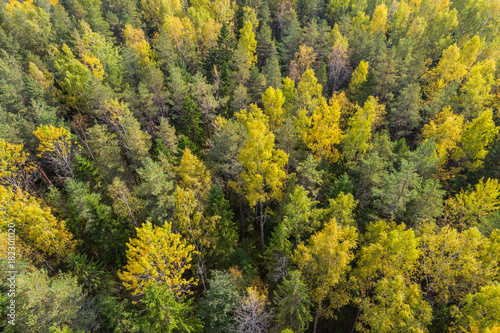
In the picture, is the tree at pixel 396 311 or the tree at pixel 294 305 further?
the tree at pixel 294 305

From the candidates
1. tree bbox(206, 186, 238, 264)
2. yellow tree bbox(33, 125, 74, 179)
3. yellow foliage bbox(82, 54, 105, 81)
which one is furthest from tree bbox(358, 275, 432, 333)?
yellow foliage bbox(82, 54, 105, 81)

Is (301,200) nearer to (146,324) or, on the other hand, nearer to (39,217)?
(146,324)

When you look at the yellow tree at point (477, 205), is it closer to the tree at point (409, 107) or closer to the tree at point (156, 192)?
the tree at point (409, 107)

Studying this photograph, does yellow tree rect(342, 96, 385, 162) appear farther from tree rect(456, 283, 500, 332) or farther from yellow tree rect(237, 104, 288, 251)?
tree rect(456, 283, 500, 332)

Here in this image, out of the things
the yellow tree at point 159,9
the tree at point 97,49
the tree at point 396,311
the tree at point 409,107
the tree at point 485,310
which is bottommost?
→ the tree at point 396,311

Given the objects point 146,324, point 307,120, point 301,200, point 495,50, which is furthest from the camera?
point 495,50

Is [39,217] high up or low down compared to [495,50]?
down

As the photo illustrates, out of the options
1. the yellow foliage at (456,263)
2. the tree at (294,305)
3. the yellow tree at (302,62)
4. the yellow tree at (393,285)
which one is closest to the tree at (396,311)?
the yellow tree at (393,285)

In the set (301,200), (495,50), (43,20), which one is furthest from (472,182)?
(43,20)

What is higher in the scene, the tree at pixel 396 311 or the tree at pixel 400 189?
the tree at pixel 400 189
